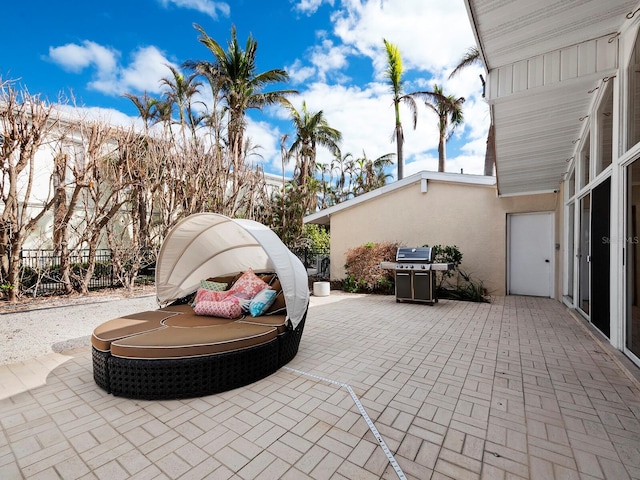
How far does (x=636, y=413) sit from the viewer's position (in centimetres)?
257

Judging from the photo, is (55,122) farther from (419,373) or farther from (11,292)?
(419,373)

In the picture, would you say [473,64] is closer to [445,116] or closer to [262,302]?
[445,116]

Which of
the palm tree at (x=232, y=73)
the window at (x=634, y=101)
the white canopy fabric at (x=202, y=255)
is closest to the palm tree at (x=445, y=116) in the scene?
the palm tree at (x=232, y=73)

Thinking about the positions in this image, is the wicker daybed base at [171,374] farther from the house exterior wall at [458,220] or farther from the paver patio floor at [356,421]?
the house exterior wall at [458,220]

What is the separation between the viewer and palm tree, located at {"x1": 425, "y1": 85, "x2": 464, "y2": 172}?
15219mm

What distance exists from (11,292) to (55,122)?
12.7 feet

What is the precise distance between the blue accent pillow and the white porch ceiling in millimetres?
→ 4067

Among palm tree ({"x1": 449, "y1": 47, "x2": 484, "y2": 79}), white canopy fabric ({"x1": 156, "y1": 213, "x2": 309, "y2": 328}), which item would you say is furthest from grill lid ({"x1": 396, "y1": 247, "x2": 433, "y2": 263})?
palm tree ({"x1": 449, "y1": 47, "x2": 484, "y2": 79})

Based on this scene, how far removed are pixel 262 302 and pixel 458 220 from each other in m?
7.23

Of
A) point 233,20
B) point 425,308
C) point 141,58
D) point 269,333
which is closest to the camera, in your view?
point 269,333

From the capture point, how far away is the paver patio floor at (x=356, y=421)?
2.00 m

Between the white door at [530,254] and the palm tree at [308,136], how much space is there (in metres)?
12.1

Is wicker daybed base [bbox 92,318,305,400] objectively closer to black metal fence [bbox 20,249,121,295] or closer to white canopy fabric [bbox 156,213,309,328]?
white canopy fabric [bbox 156,213,309,328]

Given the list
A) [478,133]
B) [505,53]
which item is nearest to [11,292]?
[505,53]
